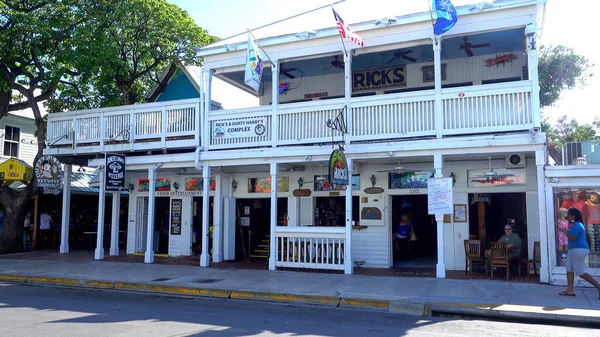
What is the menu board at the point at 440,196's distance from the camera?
11.3 meters

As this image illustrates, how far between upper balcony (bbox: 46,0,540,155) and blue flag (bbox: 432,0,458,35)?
617 mm

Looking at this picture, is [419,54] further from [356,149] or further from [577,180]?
[577,180]

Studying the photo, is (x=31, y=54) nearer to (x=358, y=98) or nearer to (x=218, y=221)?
(x=218, y=221)

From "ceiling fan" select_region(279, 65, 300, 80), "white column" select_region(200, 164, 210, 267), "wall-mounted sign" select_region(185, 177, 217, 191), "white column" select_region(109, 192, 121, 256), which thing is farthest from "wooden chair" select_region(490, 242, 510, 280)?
"white column" select_region(109, 192, 121, 256)

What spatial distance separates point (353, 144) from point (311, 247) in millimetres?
2938

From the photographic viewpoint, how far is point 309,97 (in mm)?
16297

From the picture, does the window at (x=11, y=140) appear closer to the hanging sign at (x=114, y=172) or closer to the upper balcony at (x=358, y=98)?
the upper balcony at (x=358, y=98)

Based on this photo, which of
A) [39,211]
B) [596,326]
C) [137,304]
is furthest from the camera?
[39,211]

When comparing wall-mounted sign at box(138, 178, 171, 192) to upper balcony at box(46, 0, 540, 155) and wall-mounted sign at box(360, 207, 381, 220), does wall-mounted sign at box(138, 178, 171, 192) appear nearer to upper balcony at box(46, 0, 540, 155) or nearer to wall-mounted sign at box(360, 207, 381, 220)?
upper balcony at box(46, 0, 540, 155)

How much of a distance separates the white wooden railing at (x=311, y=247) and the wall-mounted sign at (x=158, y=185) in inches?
228

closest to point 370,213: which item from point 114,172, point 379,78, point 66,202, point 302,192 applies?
point 302,192

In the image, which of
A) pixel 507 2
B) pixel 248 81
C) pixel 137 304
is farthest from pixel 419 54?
pixel 137 304

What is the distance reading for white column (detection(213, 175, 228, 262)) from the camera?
50.5ft

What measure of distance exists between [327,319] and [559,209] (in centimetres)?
602
